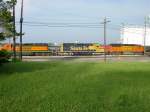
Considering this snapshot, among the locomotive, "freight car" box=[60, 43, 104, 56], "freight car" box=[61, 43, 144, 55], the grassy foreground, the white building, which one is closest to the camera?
the grassy foreground

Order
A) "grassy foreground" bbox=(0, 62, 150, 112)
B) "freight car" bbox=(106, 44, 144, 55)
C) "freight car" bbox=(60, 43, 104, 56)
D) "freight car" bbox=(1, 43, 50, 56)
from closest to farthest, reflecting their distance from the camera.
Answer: "grassy foreground" bbox=(0, 62, 150, 112), "freight car" bbox=(1, 43, 50, 56), "freight car" bbox=(60, 43, 104, 56), "freight car" bbox=(106, 44, 144, 55)

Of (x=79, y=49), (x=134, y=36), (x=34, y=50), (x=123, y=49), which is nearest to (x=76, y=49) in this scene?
(x=79, y=49)

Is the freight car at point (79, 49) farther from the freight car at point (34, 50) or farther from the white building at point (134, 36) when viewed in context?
the white building at point (134, 36)

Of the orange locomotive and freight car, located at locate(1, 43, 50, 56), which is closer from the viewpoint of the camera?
freight car, located at locate(1, 43, 50, 56)

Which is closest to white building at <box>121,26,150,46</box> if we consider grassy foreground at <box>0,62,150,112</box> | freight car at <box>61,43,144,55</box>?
freight car at <box>61,43,144,55</box>

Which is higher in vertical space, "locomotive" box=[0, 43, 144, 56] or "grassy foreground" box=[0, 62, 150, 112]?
"locomotive" box=[0, 43, 144, 56]

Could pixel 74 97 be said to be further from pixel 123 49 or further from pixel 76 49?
pixel 123 49

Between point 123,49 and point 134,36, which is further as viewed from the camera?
point 134,36

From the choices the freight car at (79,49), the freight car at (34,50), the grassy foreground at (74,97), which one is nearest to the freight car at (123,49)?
the freight car at (79,49)

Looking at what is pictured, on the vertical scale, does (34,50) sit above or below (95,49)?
below

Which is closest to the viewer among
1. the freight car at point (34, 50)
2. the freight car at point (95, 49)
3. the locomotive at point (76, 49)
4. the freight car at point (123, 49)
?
the freight car at point (34, 50)

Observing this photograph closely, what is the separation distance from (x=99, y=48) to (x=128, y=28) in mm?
45857

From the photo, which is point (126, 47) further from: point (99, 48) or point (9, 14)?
point (9, 14)

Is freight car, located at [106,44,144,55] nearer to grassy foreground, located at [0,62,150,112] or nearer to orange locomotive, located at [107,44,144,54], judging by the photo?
orange locomotive, located at [107,44,144,54]
